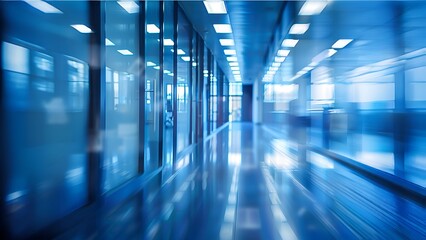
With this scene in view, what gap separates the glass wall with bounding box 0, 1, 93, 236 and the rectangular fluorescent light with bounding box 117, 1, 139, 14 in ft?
3.14

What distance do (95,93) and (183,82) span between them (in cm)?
430

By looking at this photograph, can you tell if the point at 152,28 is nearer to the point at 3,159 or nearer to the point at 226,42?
the point at 3,159

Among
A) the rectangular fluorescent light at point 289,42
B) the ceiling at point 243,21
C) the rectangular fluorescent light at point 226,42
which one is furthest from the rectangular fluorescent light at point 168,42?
the rectangular fluorescent light at point 226,42

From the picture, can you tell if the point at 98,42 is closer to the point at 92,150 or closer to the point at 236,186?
the point at 92,150

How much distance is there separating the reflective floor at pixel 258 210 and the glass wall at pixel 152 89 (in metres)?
0.47

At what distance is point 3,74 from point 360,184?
440 cm

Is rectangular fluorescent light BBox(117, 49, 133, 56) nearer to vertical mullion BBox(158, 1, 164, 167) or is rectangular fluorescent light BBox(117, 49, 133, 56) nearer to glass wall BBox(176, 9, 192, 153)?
vertical mullion BBox(158, 1, 164, 167)

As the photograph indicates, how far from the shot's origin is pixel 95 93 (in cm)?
288

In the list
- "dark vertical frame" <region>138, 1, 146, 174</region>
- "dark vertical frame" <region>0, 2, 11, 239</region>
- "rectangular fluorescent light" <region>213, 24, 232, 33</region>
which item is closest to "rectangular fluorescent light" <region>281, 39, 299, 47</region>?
"rectangular fluorescent light" <region>213, 24, 232, 33</region>

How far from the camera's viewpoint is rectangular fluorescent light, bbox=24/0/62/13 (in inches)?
92.6

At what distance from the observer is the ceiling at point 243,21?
610cm

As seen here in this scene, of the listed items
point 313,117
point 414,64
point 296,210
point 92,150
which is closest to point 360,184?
point 296,210

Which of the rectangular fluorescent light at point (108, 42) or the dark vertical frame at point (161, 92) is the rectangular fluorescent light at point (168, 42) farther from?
the rectangular fluorescent light at point (108, 42)

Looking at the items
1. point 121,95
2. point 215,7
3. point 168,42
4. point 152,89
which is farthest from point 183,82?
point 121,95
